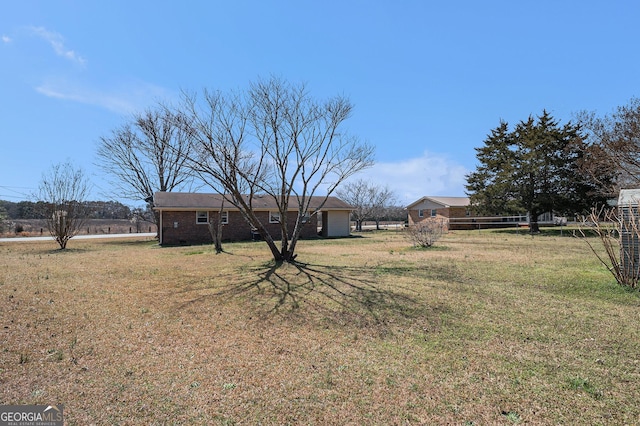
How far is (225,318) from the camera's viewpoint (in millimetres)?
5465

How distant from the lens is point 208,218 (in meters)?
21.2

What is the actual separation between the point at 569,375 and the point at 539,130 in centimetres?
2723

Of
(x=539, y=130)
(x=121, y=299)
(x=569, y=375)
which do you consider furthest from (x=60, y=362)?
(x=539, y=130)

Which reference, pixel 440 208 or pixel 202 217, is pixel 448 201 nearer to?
pixel 440 208

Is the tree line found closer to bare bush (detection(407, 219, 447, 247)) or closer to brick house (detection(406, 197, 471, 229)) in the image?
brick house (detection(406, 197, 471, 229))

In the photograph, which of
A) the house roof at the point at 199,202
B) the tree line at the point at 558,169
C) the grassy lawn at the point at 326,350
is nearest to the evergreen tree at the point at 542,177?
the tree line at the point at 558,169

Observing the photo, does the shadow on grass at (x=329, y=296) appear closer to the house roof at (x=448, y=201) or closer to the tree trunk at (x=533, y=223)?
the tree trunk at (x=533, y=223)

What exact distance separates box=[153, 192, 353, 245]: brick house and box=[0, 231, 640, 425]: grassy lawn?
42.3ft

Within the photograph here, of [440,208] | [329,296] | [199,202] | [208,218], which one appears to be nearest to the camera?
[329,296]

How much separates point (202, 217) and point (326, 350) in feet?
62.5

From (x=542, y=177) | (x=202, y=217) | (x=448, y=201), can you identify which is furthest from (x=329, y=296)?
(x=448, y=201)

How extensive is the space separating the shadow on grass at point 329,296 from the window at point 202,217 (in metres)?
13.2

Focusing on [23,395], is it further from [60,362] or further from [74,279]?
[74,279]

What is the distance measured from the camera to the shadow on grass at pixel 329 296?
552cm
